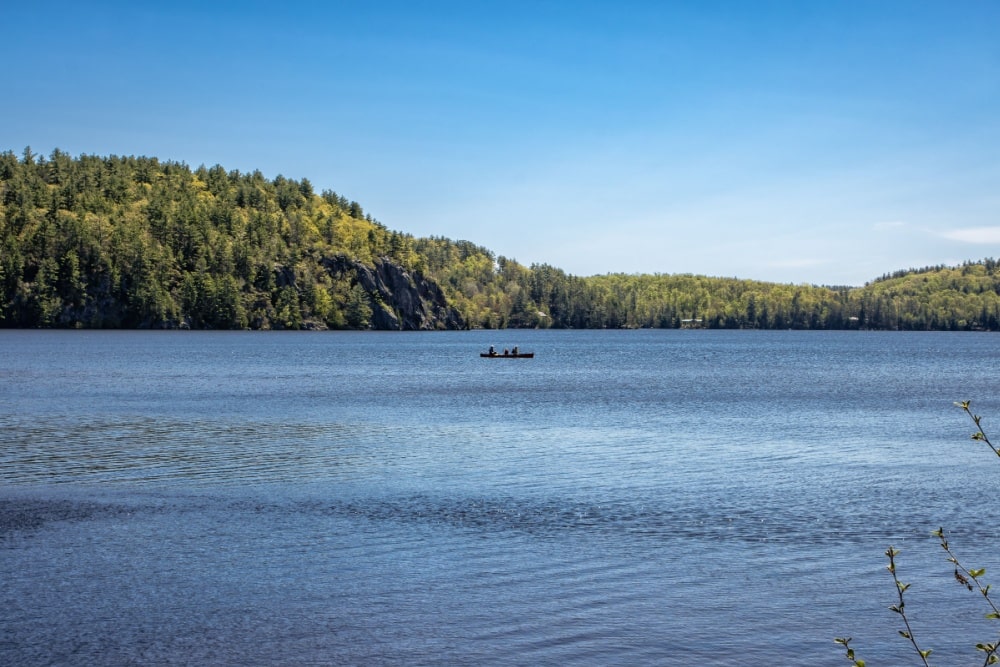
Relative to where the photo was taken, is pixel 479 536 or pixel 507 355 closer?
pixel 479 536

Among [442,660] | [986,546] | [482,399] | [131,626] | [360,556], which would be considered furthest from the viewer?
[482,399]

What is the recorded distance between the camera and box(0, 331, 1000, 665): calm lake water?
1513 centimetres

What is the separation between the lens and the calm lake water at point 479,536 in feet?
49.6

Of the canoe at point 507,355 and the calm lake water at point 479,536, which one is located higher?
the canoe at point 507,355

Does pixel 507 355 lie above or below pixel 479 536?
above

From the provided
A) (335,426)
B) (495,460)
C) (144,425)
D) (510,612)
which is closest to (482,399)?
(335,426)

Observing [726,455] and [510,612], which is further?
[726,455]

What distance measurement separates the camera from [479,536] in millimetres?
21688

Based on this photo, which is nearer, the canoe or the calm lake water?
the calm lake water

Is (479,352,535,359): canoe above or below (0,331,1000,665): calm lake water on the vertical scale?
above

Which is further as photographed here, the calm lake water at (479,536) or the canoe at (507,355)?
the canoe at (507,355)

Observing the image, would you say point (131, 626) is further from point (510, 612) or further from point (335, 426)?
point (335, 426)

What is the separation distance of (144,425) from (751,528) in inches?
→ 1193

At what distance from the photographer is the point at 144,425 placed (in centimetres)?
4309
